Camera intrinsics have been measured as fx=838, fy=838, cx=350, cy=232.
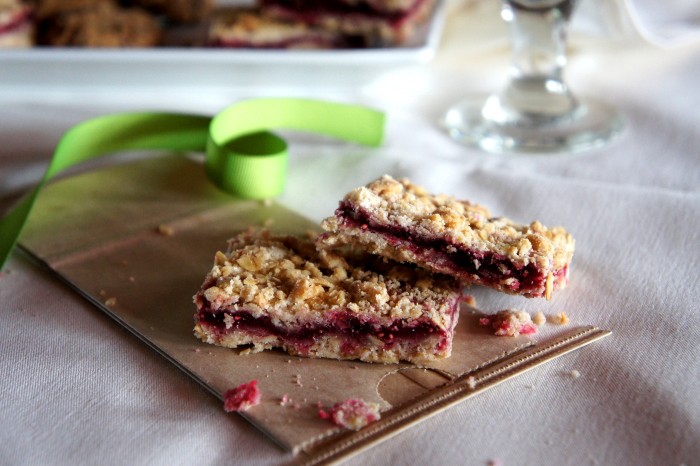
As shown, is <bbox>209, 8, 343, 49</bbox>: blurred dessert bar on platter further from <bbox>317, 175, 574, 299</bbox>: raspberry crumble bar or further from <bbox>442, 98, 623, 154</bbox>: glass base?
<bbox>317, 175, 574, 299</bbox>: raspberry crumble bar

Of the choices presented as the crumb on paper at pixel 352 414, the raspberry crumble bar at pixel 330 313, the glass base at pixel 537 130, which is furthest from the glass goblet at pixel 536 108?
the crumb on paper at pixel 352 414

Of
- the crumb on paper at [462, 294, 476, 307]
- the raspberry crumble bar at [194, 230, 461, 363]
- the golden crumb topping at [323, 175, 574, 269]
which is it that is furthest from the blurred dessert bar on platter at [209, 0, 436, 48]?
the raspberry crumble bar at [194, 230, 461, 363]

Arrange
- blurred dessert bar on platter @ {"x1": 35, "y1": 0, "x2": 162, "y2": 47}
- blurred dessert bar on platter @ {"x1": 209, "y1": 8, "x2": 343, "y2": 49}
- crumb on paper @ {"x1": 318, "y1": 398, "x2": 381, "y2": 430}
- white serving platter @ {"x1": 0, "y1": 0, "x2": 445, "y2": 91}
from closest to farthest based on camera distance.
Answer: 1. crumb on paper @ {"x1": 318, "y1": 398, "x2": 381, "y2": 430}
2. white serving platter @ {"x1": 0, "y1": 0, "x2": 445, "y2": 91}
3. blurred dessert bar on platter @ {"x1": 35, "y1": 0, "x2": 162, "y2": 47}
4. blurred dessert bar on platter @ {"x1": 209, "y1": 8, "x2": 343, "y2": 49}

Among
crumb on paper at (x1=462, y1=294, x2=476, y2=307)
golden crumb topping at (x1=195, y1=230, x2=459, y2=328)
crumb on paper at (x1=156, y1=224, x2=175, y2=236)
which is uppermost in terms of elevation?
golden crumb topping at (x1=195, y1=230, x2=459, y2=328)

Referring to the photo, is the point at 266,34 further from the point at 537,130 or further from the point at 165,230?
the point at 165,230

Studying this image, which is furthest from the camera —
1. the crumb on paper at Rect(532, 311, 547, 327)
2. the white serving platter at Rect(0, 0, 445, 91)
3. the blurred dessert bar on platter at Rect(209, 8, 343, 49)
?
the blurred dessert bar on platter at Rect(209, 8, 343, 49)

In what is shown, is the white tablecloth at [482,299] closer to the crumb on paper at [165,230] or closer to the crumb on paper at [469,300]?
the crumb on paper at [469,300]

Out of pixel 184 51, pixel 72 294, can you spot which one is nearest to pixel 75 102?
pixel 184 51
